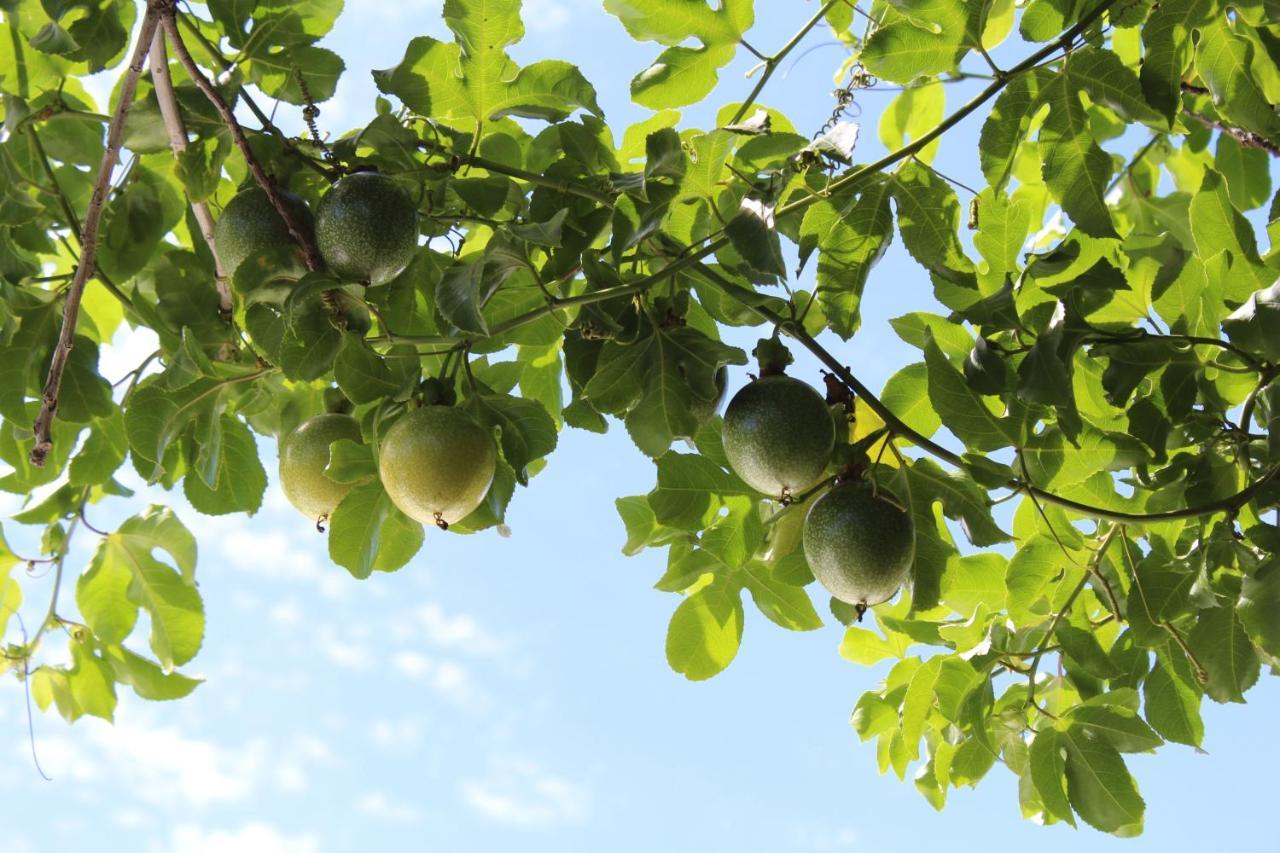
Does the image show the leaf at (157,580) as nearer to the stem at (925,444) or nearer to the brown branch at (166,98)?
the brown branch at (166,98)

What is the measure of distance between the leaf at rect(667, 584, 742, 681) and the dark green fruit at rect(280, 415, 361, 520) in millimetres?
767

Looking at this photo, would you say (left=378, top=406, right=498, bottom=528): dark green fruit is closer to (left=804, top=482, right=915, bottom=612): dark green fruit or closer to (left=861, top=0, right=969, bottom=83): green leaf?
(left=804, top=482, right=915, bottom=612): dark green fruit

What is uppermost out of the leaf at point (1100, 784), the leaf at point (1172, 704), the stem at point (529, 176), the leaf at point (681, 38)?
the leaf at point (681, 38)

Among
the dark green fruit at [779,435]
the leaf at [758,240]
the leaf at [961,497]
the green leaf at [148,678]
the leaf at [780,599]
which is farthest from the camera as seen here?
the green leaf at [148,678]

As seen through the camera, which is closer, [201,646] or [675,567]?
[675,567]

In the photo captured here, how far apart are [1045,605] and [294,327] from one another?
1.74 metres

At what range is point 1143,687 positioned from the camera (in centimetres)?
270

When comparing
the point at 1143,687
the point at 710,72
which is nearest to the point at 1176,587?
the point at 1143,687

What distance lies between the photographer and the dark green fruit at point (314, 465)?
95.3 inches

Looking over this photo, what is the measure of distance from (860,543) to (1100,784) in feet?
3.01

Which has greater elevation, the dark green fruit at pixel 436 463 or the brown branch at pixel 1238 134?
the brown branch at pixel 1238 134

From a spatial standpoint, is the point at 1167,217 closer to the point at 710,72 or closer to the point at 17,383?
the point at 710,72

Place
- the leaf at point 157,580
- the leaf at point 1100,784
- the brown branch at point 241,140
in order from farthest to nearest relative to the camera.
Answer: the leaf at point 157,580, the leaf at point 1100,784, the brown branch at point 241,140

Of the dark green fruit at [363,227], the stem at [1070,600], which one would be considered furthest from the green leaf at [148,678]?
the stem at [1070,600]
